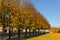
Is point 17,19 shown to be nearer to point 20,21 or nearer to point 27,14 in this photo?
point 20,21

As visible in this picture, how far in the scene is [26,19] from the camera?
42.3 metres

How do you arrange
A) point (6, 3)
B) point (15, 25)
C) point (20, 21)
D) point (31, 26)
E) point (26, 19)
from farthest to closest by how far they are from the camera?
1. point (31, 26)
2. point (26, 19)
3. point (20, 21)
4. point (15, 25)
5. point (6, 3)

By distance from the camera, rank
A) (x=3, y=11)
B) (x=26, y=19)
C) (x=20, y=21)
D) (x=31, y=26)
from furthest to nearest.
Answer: (x=31, y=26)
(x=26, y=19)
(x=20, y=21)
(x=3, y=11)

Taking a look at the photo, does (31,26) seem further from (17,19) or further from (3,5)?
Result: (3,5)

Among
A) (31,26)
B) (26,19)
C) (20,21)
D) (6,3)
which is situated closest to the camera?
(6,3)

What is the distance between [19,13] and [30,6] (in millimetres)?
11838

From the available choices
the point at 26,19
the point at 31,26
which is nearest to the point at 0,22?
the point at 26,19

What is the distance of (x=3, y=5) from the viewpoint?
26375mm

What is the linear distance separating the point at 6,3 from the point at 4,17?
92.7 inches

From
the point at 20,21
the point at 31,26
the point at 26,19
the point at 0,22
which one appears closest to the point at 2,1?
the point at 0,22

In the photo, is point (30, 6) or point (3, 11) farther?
point (30, 6)

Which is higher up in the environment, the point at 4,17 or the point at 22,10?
the point at 22,10

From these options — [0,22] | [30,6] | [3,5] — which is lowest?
[0,22]

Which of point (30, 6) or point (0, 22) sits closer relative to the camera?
point (0, 22)
